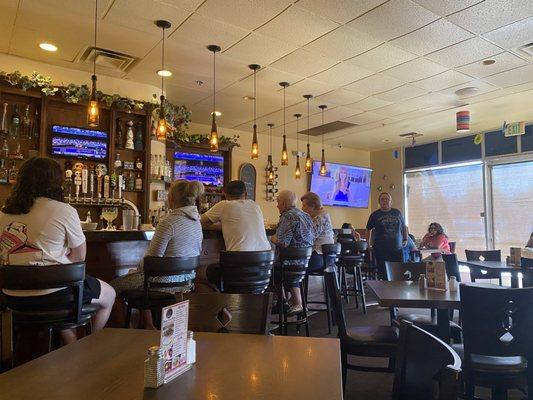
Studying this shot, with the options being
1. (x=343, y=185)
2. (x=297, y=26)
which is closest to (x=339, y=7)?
(x=297, y=26)

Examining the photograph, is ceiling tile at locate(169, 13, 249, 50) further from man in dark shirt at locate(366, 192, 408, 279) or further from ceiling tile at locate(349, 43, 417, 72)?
man in dark shirt at locate(366, 192, 408, 279)

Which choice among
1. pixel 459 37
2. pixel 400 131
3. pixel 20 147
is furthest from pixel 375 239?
pixel 20 147

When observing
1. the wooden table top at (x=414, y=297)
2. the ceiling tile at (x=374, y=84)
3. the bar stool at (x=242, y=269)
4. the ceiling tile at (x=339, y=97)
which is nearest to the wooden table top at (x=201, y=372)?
the wooden table top at (x=414, y=297)

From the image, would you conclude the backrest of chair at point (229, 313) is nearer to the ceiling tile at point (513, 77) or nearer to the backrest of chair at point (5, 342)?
the backrest of chair at point (5, 342)

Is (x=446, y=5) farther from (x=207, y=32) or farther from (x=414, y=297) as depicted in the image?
(x=414, y=297)

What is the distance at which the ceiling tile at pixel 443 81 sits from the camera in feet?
18.0

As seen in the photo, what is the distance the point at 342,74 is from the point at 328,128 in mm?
2987

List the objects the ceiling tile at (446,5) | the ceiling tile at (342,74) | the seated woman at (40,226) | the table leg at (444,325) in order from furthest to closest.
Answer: the ceiling tile at (342,74)
the ceiling tile at (446,5)
the table leg at (444,325)
the seated woman at (40,226)

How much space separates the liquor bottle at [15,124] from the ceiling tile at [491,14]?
5001mm

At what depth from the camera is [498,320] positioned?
2.12 m

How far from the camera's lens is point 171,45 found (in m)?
4.68

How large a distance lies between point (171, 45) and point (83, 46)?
A: 1017 millimetres

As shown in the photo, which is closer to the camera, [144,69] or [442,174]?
[144,69]

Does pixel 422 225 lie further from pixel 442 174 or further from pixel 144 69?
pixel 144 69
